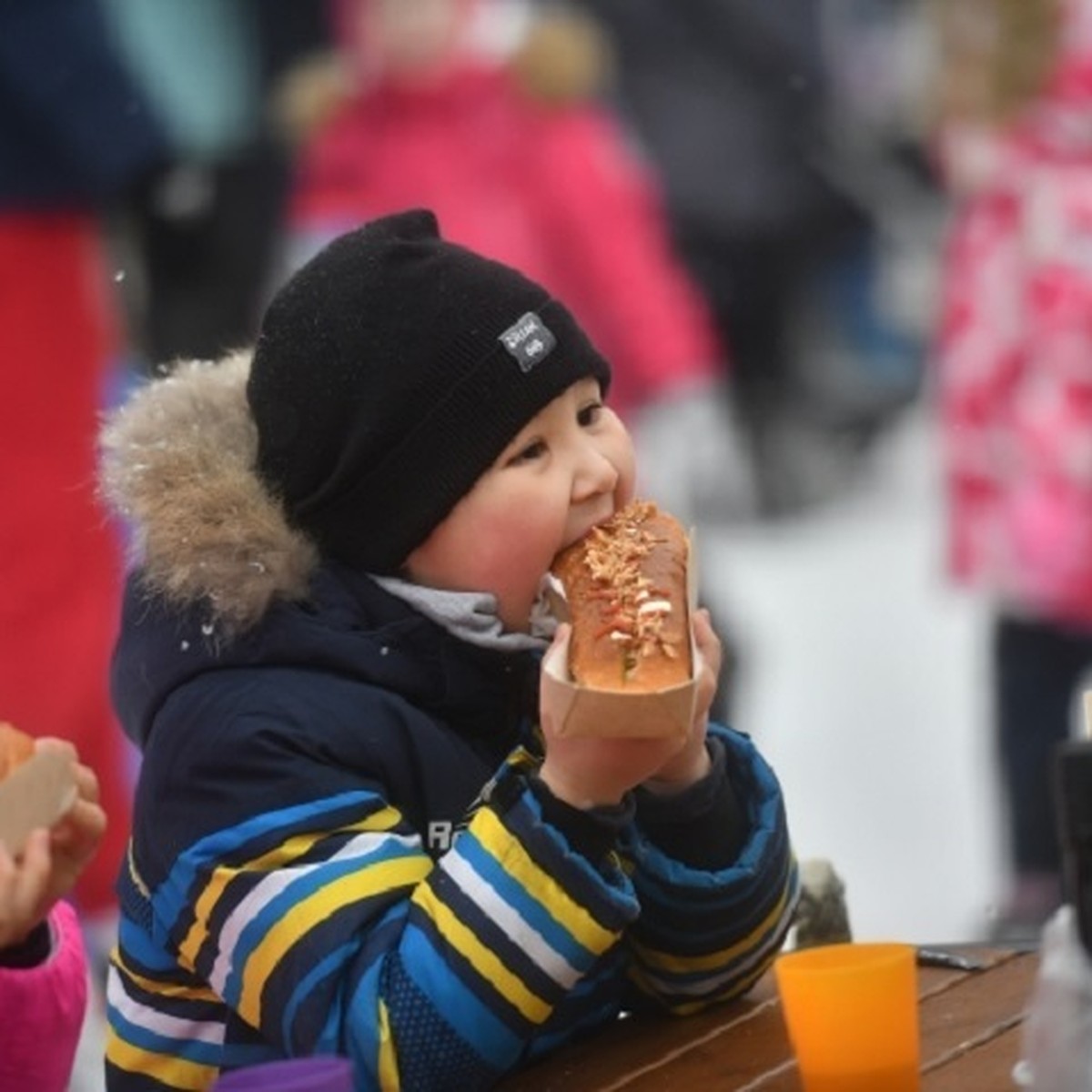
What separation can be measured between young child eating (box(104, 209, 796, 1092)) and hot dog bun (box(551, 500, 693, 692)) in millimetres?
34

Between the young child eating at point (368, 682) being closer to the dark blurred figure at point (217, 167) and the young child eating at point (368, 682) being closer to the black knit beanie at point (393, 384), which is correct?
the black knit beanie at point (393, 384)

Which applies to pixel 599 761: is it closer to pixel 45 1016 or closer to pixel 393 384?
pixel 393 384

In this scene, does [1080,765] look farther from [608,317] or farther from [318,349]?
[608,317]

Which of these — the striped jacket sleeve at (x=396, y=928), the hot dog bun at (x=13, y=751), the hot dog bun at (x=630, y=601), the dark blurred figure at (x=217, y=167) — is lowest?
the dark blurred figure at (x=217, y=167)

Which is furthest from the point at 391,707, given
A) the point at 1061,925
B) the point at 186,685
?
the point at 1061,925

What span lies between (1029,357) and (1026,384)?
0.16 feet

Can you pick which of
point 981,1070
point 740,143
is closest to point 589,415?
point 981,1070

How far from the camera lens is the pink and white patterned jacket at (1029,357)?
18.5ft

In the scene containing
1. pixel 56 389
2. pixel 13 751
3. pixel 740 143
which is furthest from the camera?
pixel 740 143

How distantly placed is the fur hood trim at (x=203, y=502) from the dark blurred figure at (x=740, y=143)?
3484 mm

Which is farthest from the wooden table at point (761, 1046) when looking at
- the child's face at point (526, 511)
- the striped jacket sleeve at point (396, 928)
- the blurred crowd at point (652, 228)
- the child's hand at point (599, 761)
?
the blurred crowd at point (652, 228)

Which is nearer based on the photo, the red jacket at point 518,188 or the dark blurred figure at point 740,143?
the red jacket at point 518,188

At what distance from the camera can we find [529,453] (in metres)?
2.84

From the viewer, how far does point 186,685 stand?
9.12 ft
